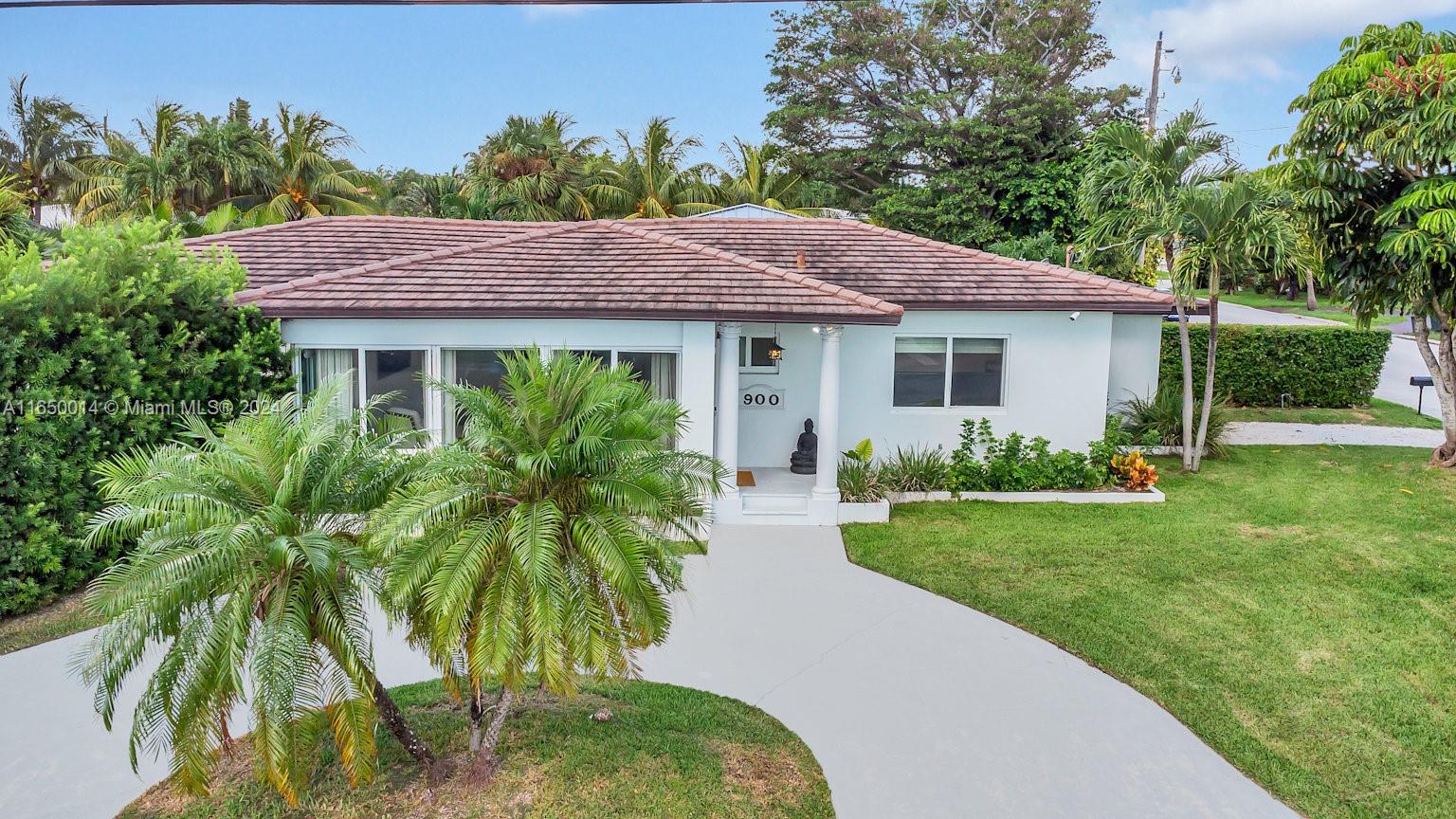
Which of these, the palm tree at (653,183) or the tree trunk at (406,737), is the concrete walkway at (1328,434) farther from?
the palm tree at (653,183)

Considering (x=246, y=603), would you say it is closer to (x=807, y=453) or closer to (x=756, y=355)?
(x=807, y=453)

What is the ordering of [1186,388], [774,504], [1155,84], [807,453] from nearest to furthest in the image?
[774,504] → [807,453] → [1186,388] → [1155,84]

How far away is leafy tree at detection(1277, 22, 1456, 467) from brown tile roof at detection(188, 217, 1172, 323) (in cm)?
365

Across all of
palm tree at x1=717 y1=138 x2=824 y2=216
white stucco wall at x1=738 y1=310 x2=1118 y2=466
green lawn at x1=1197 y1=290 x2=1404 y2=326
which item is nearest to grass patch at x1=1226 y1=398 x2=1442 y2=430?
white stucco wall at x1=738 y1=310 x2=1118 y2=466

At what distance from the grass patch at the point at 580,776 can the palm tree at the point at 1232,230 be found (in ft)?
36.4

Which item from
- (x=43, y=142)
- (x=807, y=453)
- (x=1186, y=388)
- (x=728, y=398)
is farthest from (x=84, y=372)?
(x=43, y=142)

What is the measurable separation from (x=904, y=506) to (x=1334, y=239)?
8.93 meters

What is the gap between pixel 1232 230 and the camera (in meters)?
13.8

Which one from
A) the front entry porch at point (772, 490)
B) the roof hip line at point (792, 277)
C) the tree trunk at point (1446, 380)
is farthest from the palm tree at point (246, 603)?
the tree trunk at point (1446, 380)

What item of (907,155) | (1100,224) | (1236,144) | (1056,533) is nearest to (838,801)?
(1056,533)

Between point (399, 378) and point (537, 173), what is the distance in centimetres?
2134

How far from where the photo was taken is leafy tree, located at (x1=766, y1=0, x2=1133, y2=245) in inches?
1262

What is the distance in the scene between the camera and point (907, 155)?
35.3 metres

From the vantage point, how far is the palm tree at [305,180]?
94.2 feet
